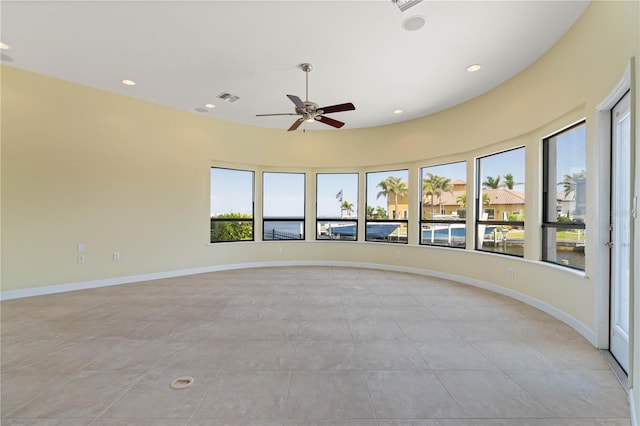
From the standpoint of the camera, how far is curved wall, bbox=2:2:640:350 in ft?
10.3

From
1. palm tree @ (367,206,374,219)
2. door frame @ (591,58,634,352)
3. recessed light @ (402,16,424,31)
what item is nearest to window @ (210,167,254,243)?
palm tree @ (367,206,374,219)

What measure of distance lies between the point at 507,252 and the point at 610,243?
1944mm

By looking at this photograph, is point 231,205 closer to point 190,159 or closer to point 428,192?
point 190,159

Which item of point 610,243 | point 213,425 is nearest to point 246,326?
point 213,425

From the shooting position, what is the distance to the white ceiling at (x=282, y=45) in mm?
2881

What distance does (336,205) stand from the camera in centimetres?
716

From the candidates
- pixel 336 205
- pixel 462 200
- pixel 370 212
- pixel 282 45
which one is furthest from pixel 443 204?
pixel 282 45

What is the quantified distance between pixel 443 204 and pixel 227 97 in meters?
4.69

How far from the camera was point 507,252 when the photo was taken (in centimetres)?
456

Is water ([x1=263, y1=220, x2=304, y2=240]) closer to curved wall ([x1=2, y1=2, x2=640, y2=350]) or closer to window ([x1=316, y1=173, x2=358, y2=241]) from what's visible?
curved wall ([x1=2, y1=2, x2=640, y2=350])

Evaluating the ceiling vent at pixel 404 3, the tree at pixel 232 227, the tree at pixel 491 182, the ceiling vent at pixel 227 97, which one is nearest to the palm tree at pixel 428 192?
the tree at pixel 491 182

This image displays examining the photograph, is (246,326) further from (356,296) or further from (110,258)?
(110,258)

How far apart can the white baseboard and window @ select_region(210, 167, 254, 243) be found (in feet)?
2.47

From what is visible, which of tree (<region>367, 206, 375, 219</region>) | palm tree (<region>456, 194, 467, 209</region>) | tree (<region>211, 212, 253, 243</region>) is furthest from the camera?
tree (<region>367, 206, 375, 219</region>)
